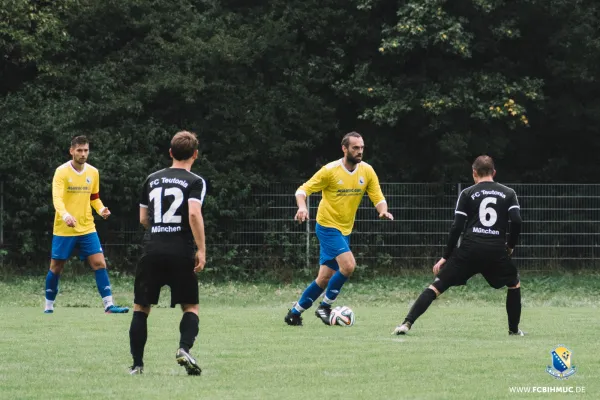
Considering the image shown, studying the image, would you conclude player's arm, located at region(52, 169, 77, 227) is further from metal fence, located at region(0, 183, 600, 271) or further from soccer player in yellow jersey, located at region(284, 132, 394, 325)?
metal fence, located at region(0, 183, 600, 271)

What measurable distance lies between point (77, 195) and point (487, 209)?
6.27m

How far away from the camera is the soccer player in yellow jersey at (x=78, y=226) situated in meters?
15.5

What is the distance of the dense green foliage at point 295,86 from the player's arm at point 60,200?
924 cm

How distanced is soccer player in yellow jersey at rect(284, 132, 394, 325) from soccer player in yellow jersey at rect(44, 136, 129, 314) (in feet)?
10.2

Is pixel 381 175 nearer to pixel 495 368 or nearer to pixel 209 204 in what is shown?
pixel 209 204

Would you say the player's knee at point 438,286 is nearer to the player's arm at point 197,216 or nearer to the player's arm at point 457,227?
the player's arm at point 457,227

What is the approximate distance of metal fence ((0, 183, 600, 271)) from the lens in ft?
81.6

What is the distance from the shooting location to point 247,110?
87.0 feet

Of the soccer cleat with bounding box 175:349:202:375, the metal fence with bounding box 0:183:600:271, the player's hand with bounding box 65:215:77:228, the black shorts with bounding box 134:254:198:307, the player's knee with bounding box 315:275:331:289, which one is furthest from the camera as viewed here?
the metal fence with bounding box 0:183:600:271

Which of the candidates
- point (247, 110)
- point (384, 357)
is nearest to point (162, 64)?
point (247, 110)

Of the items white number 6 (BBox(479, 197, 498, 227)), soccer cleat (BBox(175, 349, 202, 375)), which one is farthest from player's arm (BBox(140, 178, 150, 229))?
white number 6 (BBox(479, 197, 498, 227))

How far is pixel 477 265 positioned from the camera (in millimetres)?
11844

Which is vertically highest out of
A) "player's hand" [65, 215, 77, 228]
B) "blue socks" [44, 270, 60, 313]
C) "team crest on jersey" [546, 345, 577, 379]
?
"player's hand" [65, 215, 77, 228]

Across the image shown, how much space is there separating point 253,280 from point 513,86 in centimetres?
735
